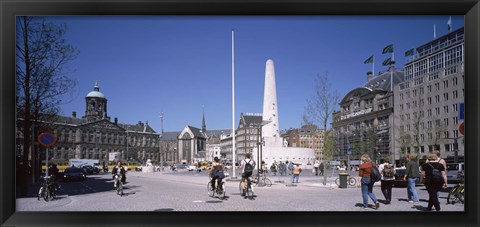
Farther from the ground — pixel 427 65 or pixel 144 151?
pixel 427 65

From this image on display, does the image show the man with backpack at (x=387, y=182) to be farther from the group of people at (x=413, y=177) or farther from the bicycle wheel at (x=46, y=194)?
the bicycle wheel at (x=46, y=194)

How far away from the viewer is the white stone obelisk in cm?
6334

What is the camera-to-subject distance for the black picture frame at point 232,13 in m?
11.2

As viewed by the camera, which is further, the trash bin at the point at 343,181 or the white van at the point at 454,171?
the white van at the point at 454,171

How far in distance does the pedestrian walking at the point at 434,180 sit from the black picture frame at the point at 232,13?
4.78 ft

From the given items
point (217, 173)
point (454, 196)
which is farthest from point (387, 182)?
point (217, 173)

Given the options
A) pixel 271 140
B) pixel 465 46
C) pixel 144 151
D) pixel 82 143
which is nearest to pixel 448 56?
pixel 271 140

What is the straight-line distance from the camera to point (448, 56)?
185ft

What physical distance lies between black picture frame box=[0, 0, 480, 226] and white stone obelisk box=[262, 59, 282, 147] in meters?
51.4

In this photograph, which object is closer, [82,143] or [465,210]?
[465,210]

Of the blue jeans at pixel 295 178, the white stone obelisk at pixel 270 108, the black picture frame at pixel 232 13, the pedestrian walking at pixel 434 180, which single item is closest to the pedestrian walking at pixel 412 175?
the pedestrian walking at pixel 434 180

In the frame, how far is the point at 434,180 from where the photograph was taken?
44.4 feet

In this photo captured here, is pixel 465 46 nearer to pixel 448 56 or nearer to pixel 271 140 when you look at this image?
pixel 448 56

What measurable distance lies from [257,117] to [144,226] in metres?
154
